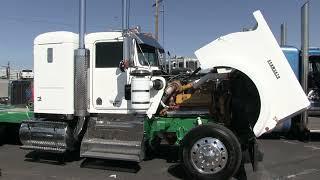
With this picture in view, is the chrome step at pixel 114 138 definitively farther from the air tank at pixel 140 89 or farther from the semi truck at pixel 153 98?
the air tank at pixel 140 89

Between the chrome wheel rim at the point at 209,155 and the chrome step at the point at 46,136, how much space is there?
2894mm

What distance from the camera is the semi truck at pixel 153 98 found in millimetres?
8688

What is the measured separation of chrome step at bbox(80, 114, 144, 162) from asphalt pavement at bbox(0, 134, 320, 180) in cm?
36

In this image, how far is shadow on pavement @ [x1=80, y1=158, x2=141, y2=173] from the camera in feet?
32.4

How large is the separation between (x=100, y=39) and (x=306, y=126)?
661 cm

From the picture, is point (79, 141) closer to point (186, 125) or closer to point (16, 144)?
point (186, 125)

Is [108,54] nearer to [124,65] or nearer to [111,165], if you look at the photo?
[124,65]

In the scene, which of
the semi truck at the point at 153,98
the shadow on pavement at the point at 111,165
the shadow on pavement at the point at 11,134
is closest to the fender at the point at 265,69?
the semi truck at the point at 153,98

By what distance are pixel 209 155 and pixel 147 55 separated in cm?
314

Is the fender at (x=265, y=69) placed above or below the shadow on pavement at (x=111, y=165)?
above

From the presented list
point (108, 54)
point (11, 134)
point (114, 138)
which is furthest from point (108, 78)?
point (11, 134)

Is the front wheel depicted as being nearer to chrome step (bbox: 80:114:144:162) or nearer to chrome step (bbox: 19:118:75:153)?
chrome step (bbox: 80:114:144:162)

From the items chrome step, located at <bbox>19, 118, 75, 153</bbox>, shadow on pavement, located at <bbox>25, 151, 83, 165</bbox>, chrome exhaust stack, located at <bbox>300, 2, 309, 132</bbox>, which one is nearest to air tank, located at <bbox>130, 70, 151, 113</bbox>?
chrome step, located at <bbox>19, 118, 75, 153</bbox>

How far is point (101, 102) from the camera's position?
34.3ft
